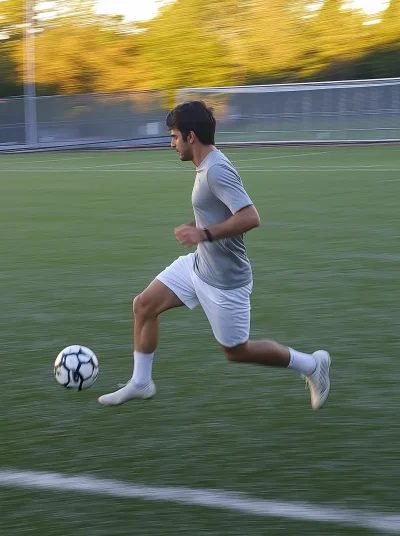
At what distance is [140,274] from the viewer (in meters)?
9.48

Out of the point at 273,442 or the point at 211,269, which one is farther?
the point at 211,269

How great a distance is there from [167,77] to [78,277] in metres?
49.4

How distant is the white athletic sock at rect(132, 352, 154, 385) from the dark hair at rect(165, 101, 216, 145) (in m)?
1.21

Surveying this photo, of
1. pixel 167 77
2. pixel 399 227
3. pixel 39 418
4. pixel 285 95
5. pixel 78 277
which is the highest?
pixel 39 418

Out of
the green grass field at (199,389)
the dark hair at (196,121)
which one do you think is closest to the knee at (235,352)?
the green grass field at (199,389)

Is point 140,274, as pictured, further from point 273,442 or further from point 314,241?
point 273,442

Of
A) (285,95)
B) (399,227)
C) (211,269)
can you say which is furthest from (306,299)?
(285,95)

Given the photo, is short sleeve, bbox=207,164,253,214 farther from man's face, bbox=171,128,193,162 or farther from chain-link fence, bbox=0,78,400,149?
chain-link fence, bbox=0,78,400,149

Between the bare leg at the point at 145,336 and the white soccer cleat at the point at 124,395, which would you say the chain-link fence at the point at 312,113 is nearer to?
the bare leg at the point at 145,336

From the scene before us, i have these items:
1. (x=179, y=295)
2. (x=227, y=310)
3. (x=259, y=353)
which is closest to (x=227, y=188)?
(x=227, y=310)

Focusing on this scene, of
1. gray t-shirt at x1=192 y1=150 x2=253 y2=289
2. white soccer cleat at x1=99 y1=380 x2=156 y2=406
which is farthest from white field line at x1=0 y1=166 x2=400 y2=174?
gray t-shirt at x1=192 y1=150 x2=253 y2=289

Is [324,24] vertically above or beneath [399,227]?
beneath

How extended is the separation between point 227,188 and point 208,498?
1.47 m

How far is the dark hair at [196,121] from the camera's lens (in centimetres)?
471
